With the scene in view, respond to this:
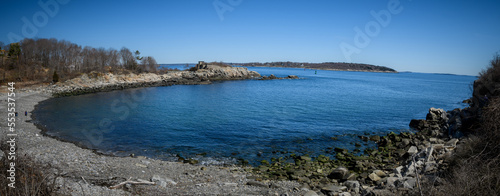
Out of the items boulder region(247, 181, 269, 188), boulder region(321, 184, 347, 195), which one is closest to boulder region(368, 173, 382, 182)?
boulder region(321, 184, 347, 195)

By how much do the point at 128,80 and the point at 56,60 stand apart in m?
18.0

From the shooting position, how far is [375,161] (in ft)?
56.2

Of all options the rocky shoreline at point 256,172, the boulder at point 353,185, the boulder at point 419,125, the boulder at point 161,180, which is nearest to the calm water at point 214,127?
the boulder at point 419,125

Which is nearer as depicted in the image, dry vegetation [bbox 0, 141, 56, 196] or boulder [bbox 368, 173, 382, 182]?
dry vegetation [bbox 0, 141, 56, 196]

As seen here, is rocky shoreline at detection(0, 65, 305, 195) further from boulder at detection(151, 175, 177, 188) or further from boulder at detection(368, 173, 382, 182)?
boulder at detection(368, 173, 382, 182)

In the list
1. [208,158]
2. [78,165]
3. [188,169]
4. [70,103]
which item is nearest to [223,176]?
[188,169]

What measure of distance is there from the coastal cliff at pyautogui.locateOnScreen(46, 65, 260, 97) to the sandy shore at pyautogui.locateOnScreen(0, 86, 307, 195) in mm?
36699

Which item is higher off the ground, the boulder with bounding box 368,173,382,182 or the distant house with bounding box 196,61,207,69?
the distant house with bounding box 196,61,207,69

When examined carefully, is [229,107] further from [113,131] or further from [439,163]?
[439,163]

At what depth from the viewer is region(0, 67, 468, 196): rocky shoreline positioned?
37.6 ft

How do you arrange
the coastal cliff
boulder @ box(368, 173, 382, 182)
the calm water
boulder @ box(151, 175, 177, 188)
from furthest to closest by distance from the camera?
the coastal cliff, the calm water, boulder @ box(368, 173, 382, 182), boulder @ box(151, 175, 177, 188)

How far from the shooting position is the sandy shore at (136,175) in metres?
11.4

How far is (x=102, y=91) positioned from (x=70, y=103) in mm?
16800

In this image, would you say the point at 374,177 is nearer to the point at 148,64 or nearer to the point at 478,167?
the point at 478,167
